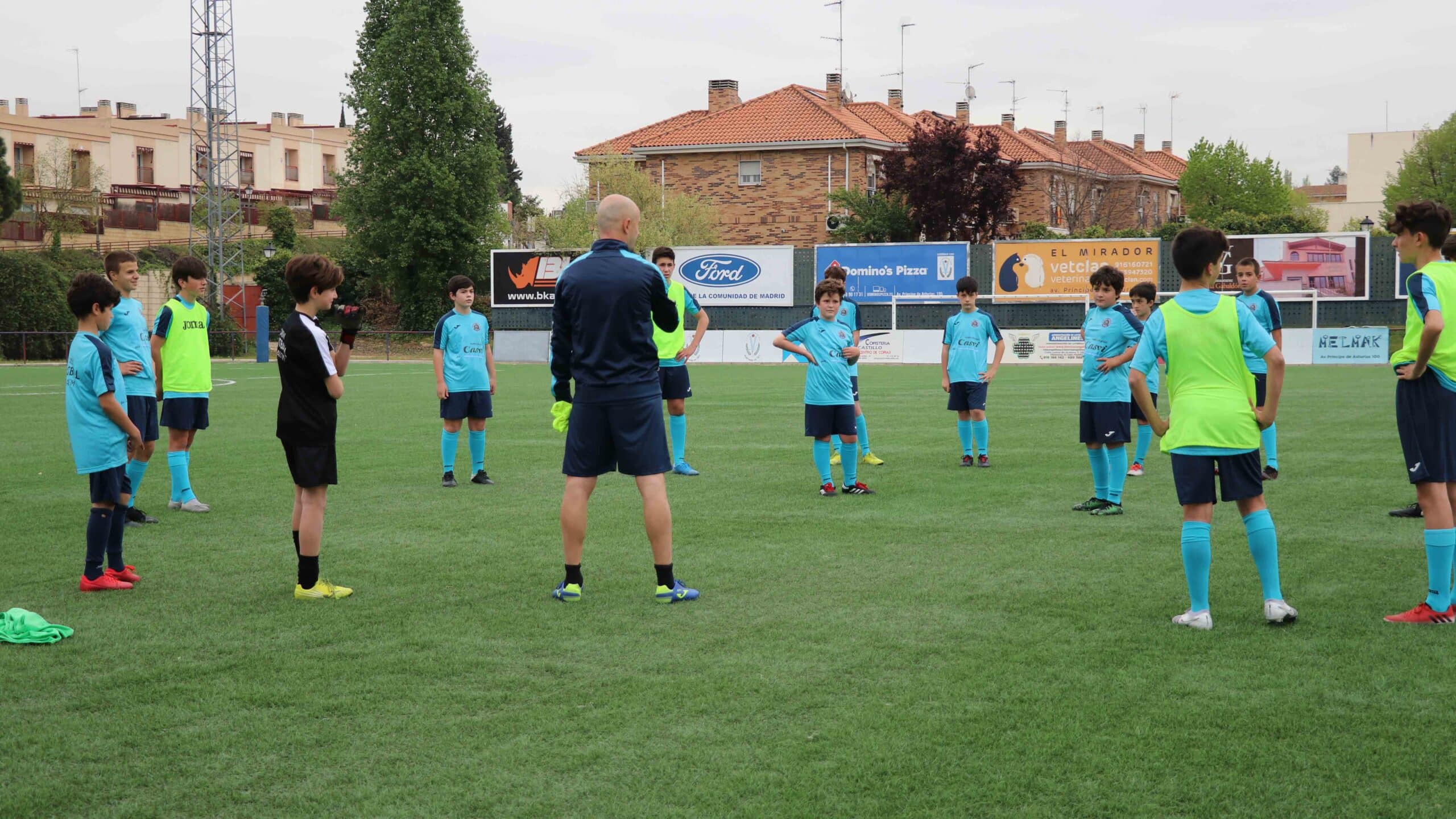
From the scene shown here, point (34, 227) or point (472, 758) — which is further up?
point (34, 227)

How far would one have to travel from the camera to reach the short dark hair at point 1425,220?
5.79 m

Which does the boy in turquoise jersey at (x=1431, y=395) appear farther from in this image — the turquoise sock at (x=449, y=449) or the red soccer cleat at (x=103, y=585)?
the turquoise sock at (x=449, y=449)

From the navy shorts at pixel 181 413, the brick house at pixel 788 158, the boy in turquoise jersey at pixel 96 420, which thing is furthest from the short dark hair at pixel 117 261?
the brick house at pixel 788 158

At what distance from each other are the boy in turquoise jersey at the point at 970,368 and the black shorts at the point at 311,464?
692cm

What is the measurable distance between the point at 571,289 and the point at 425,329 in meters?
45.8

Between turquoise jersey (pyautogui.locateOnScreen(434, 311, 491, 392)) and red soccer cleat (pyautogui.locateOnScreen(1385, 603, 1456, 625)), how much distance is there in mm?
7693

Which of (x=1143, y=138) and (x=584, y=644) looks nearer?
(x=584, y=644)

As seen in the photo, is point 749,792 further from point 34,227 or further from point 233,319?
point 34,227

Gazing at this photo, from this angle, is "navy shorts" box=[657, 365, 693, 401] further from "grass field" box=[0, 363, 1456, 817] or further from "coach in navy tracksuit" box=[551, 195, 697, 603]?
"coach in navy tracksuit" box=[551, 195, 697, 603]

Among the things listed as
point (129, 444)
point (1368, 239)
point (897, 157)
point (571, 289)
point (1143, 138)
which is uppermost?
point (1143, 138)

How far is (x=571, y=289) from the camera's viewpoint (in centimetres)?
624

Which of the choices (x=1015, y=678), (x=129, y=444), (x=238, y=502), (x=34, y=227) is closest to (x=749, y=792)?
(x=1015, y=678)

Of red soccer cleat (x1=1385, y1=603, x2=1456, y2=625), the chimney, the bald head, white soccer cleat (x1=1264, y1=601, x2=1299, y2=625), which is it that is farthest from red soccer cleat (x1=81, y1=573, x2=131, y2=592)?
the chimney

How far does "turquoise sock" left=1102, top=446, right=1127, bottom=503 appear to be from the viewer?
9148 mm
